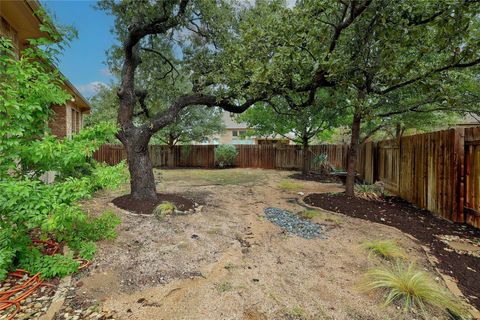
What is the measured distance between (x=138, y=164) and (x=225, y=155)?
10.9 m

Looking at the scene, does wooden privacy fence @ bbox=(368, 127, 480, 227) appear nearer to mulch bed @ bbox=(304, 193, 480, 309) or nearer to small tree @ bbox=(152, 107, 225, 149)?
mulch bed @ bbox=(304, 193, 480, 309)

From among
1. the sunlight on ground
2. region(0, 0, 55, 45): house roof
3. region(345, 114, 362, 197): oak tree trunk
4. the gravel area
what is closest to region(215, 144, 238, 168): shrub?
the sunlight on ground

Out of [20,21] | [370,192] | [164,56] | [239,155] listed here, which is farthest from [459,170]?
[239,155]

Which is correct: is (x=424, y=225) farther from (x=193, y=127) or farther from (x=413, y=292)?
(x=193, y=127)

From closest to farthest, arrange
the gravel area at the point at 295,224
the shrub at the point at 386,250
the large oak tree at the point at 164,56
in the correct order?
the shrub at the point at 386,250 < the gravel area at the point at 295,224 < the large oak tree at the point at 164,56

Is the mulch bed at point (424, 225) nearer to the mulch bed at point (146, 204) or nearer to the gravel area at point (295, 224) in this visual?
the gravel area at point (295, 224)

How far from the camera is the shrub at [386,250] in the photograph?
3.24 metres

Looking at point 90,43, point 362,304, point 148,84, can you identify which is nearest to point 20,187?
point 362,304

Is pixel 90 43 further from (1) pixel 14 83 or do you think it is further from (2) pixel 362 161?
(2) pixel 362 161

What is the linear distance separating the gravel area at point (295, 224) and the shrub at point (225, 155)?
1102 centimetres

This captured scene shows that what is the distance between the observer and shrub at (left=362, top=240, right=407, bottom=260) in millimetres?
3240

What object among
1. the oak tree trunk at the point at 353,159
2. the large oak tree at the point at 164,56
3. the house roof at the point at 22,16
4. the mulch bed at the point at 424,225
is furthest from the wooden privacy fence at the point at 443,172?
the house roof at the point at 22,16

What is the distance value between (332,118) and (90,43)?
9.06 metres

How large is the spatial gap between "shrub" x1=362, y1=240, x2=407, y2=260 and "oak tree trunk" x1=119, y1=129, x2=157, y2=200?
4350mm
